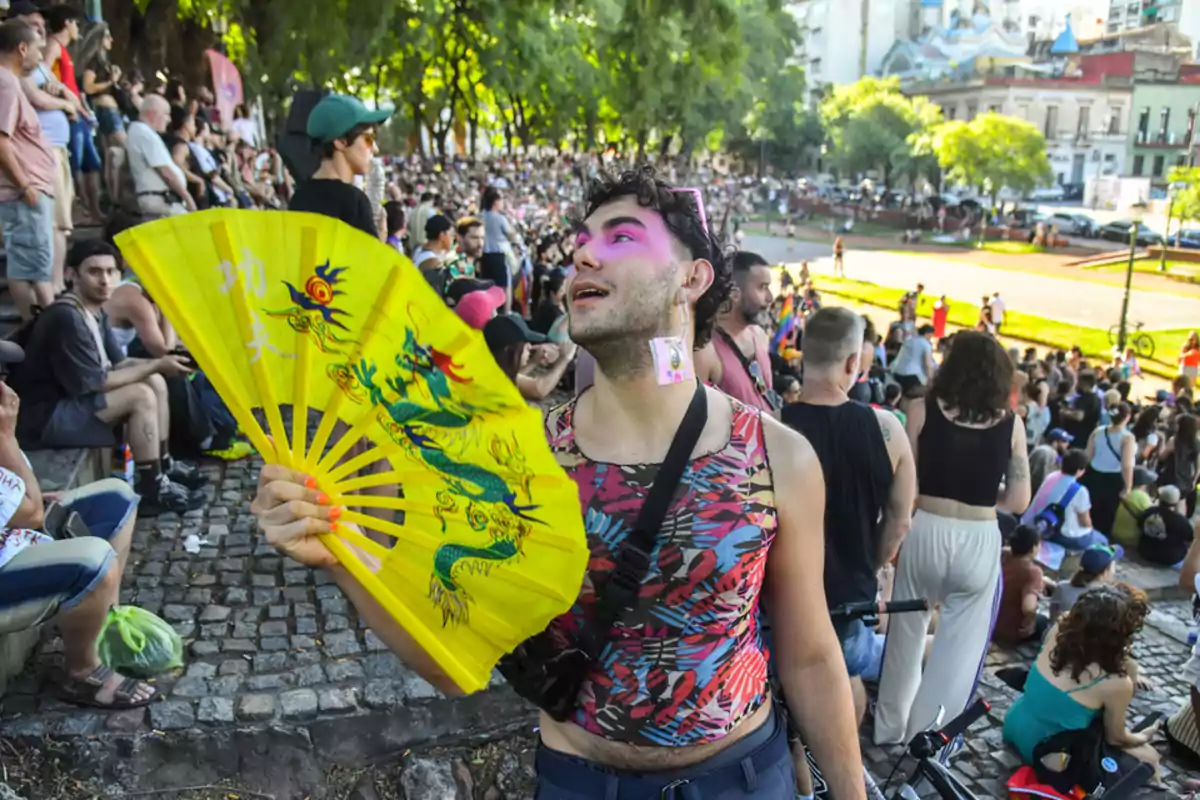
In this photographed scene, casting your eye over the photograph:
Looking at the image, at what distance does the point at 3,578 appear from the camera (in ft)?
10.5

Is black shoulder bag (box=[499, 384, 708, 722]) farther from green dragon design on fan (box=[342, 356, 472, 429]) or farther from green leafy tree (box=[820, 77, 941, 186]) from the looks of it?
green leafy tree (box=[820, 77, 941, 186])

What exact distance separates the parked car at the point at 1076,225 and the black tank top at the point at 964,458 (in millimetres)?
52910

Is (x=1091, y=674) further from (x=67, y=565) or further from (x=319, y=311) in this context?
(x=67, y=565)

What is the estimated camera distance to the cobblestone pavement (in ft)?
11.5

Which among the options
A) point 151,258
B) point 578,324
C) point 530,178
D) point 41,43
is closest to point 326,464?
point 151,258

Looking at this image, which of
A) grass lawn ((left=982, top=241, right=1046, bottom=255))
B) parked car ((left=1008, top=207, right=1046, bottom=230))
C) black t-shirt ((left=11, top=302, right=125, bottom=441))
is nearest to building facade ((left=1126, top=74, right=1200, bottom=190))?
parked car ((left=1008, top=207, right=1046, bottom=230))

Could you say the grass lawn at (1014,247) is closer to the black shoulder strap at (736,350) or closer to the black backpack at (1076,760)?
the black backpack at (1076,760)

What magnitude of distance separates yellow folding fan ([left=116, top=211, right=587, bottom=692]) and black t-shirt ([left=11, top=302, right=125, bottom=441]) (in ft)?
13.1

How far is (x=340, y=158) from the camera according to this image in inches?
173

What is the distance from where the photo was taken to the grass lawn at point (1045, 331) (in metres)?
24.2

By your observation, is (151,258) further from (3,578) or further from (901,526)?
(901,526)

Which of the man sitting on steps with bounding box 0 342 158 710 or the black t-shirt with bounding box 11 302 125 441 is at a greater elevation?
the black t-shirt with bounding box 11 302 125 441

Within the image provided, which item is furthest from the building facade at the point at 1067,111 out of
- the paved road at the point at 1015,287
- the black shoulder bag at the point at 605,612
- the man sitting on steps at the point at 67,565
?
the black shoulder bag at the point at 605,612

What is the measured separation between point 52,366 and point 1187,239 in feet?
171
